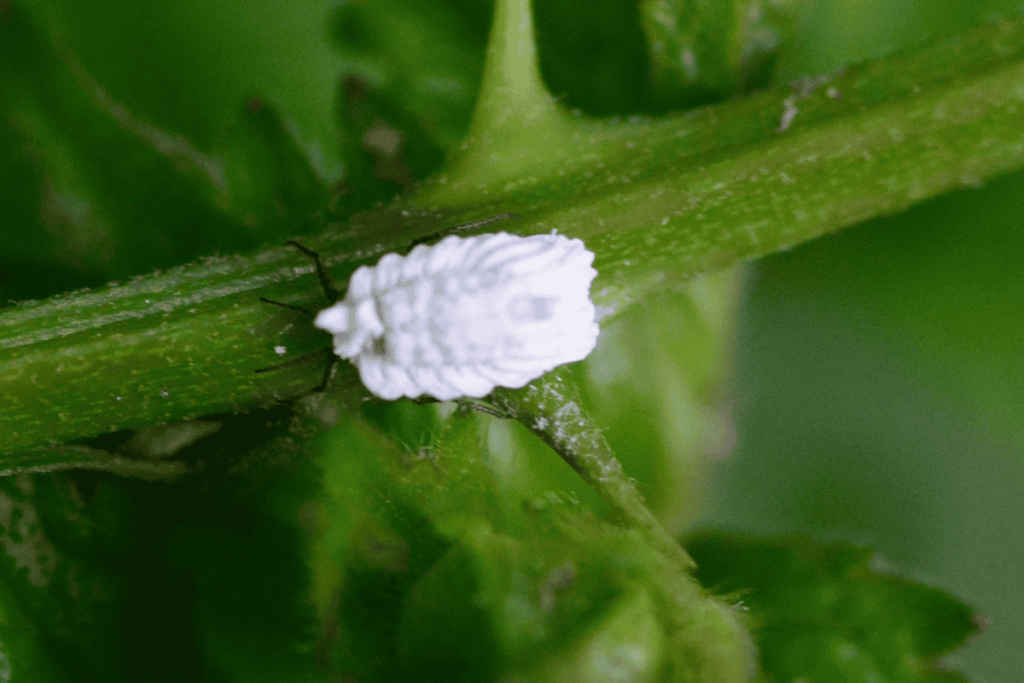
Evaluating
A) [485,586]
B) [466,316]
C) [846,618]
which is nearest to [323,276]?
[466,316]

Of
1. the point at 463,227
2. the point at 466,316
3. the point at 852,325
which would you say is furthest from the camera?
the point at 852,325

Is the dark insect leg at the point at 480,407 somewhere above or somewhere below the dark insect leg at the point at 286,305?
below

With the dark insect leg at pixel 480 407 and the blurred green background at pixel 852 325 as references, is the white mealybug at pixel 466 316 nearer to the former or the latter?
the dark insect leg at pixel 480 407

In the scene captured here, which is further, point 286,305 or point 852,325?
point 852,325

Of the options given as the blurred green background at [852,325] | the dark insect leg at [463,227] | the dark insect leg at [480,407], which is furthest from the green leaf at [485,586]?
the blurred green background at [852,325]

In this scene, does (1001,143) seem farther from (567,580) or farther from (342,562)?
(342,562)

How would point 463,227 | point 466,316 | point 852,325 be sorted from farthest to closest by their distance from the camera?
point 852,325, point 463,227, point 466,316

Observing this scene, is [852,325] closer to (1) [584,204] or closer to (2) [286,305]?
(1) [584,204]

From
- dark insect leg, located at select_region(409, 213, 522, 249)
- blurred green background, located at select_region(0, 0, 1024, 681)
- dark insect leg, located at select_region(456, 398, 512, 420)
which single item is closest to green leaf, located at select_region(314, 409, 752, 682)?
dark insect leg, located at select_region(456, 398, 512, 420)
